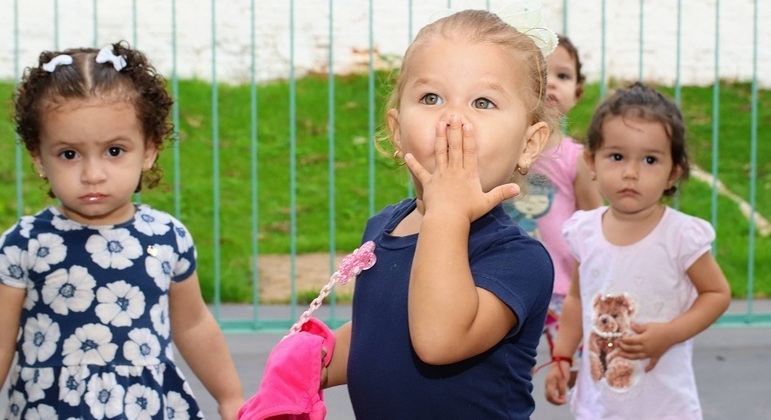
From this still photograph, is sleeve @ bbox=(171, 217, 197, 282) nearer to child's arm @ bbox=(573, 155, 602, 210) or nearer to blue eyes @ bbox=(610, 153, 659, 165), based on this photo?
blue eyes @ bbox=(610, 153, 659, 165)

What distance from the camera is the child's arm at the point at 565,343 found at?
3664 mm

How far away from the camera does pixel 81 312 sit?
2861mm

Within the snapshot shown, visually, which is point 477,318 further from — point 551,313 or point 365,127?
point 365,127

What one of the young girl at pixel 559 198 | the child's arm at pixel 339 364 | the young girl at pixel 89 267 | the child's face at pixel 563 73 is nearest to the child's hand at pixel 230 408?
the young girl at pixel 89 267

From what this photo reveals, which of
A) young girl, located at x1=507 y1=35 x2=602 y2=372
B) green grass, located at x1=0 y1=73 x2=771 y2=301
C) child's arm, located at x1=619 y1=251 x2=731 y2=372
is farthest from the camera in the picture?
green grass, located at x1=0 y1=73 x2=771 y2=301

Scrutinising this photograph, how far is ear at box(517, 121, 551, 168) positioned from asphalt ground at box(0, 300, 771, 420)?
2.50 meters

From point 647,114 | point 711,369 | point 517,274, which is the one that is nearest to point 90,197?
point 517,274

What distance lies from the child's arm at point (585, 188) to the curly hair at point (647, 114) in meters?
0.78

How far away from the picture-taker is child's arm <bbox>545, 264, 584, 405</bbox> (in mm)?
3664

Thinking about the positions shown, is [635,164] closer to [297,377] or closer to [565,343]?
[565,343]

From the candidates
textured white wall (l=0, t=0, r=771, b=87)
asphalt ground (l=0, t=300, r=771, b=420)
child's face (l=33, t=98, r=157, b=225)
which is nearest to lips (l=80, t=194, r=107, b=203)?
child's face (l=33, t=98, r=157, b=225)

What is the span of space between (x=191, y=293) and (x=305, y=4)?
20.7 feet

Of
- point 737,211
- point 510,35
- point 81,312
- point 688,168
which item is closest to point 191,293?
point 81,312

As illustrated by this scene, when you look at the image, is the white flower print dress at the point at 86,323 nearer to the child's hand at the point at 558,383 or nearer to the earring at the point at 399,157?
the earring at the point at 399,157
